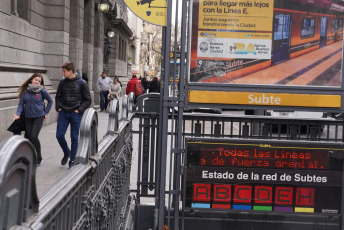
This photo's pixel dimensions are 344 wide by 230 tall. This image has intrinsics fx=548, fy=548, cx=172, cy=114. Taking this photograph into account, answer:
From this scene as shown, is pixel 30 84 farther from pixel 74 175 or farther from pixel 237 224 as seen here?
pixel 74 175

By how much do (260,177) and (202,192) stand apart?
584 mm

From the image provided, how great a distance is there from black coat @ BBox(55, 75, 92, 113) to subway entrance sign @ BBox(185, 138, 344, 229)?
4566mm

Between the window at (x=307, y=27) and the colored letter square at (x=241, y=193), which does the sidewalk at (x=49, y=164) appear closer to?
the colored letter square at (x=241, y=193)

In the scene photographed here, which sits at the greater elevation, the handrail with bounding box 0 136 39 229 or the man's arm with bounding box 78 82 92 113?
the handrail with bounding box 0 136 39 229

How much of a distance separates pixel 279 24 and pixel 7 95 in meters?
9.20

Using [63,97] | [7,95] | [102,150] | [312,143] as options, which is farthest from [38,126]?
[102,150]

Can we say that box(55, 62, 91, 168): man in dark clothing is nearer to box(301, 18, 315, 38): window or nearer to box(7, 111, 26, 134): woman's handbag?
box(7, 111, 26, 134): woman's handbag

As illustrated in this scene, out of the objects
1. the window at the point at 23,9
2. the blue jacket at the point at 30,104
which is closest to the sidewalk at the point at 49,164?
the blue jacket at the point at 30,104

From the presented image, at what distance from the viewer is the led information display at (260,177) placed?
5320mm

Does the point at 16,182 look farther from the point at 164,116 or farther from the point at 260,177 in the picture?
the point at 260,177

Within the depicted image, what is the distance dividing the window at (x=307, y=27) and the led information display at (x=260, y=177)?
3.61 ft

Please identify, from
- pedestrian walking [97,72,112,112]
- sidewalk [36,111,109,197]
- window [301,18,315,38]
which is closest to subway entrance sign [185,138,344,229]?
window [301,18,315,38]

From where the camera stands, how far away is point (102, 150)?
144 inches

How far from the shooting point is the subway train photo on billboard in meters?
5.28
